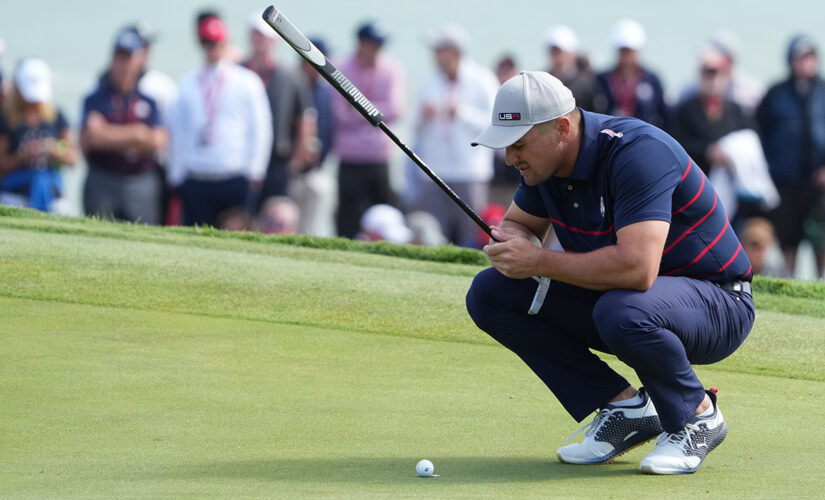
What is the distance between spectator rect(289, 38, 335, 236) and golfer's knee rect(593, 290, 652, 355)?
759 cm

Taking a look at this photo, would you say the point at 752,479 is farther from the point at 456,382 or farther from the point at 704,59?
the point at 704,59

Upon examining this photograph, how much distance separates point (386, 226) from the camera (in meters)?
10.8

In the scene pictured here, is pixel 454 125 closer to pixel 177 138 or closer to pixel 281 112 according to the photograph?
pixel 281 112

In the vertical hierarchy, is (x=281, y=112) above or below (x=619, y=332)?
above

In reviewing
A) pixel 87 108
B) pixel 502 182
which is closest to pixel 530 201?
pixel 87 108

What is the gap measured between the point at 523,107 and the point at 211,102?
6.92 m

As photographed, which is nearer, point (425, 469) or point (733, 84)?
point (425, 469)

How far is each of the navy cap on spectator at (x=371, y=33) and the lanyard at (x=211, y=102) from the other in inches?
54.0

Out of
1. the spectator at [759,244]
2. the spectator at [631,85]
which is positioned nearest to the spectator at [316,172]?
the spectator at [631,85]

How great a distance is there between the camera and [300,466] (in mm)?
4387

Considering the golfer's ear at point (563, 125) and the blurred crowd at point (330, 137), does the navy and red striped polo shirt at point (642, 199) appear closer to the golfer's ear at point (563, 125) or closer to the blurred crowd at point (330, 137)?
the golfer's ear at point (563, 125)

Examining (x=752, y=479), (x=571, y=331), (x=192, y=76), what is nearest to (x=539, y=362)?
(x=571, y=331)

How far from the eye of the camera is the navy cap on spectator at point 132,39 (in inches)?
449

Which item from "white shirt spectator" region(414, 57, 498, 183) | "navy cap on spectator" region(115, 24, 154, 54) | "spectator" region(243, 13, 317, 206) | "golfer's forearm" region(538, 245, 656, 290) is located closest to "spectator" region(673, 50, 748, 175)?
"white shirt spectator" region(414, 57, 498, 183)
